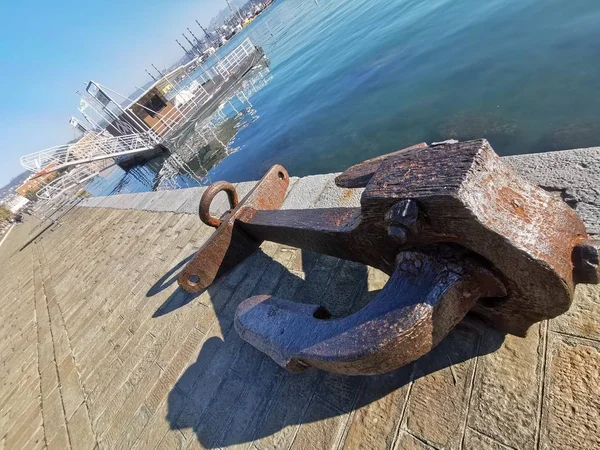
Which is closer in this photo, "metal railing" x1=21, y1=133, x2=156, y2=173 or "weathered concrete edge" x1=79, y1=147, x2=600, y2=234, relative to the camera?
"weathered concrete edge" x1=79, y1=147, x2=600, y2=234

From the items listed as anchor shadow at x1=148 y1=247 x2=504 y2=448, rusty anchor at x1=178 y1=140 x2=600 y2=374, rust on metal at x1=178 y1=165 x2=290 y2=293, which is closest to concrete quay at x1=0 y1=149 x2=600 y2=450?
anchor shadow at x1=148 y1=247 x2=504 y2=448

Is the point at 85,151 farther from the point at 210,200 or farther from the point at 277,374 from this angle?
the point at 277,374

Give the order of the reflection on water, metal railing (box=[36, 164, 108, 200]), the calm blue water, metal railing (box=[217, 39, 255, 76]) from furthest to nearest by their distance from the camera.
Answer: metal railing (box=[217, 39, 255, 76]) → the reflection on water → metal railing (box=[36, 164, 108, 200]) → the calm blue water

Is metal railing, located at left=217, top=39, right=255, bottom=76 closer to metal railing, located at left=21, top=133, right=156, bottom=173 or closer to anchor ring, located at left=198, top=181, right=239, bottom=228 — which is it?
metal railing, located at left=21, top=133, right=156, bottom=173

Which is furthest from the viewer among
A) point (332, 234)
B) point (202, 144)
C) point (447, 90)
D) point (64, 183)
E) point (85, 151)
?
point (202, 144)

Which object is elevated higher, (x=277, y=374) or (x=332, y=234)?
(x=332, y=234)

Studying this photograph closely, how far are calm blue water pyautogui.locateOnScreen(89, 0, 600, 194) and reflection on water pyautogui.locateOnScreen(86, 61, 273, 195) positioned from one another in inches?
80.7

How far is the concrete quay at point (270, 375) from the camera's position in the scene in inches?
50.2

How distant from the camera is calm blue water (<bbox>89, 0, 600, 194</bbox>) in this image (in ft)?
17.4

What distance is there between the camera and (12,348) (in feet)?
15.7

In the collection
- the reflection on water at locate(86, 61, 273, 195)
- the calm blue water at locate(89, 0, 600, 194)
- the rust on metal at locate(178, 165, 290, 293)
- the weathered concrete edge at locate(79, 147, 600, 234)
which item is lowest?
the calm blue water at locate(89, 0, 600, 194)

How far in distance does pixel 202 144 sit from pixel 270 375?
19542 millimetres

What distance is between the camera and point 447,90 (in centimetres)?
719

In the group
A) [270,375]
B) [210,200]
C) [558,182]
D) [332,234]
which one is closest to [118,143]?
[210,200]
